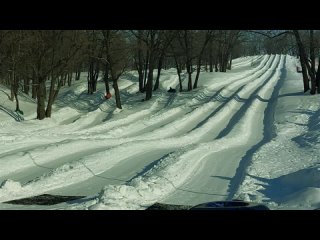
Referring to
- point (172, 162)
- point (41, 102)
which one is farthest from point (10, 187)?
point (41, 102)

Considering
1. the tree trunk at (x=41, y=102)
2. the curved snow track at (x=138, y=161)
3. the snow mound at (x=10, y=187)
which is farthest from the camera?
the tree trunk at (x=41, y=102)

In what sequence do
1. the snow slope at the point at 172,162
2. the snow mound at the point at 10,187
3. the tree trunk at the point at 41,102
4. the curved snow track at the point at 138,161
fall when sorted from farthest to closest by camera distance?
the tree trunk at the point at 41,102 → the curved snow track at the point at 138,161 → the snow mound at the point at 10,187 → the snow slope at the point at 172,162

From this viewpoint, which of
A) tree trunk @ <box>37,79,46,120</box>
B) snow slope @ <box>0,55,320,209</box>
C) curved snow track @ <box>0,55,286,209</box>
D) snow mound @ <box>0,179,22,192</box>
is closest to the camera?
snow slope @ <box>0,55,320,209</box>

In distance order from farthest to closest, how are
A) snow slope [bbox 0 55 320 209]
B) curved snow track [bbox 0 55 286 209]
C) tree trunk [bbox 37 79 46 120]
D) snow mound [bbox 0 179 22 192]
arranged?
tree trunk [bbox 37 79 46 120], curved snow track [bbox 0 55 286 209], snow mound [bbox 0 179 22 192], snow slope [bbox 0 55 320 209]

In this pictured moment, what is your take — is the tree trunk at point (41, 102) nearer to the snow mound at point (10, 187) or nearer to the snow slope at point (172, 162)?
the snow slope at point (172, 162)

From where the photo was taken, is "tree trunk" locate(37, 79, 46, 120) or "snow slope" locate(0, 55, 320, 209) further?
"tree trunk" locate(37, 79, 46, 120)

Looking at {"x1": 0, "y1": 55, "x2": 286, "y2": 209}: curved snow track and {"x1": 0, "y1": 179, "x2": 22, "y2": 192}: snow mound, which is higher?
{"x1": 0, "y1": 179, "x2": 22, "y2": 192}: snow mound

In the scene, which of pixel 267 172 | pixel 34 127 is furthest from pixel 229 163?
pixel 34 127

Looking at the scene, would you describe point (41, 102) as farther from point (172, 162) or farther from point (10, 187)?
point (10, 187)

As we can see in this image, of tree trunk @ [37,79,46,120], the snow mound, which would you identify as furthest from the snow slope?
tree trunk @ [37,79,46,120]

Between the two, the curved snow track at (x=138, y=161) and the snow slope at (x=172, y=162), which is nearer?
the snow slope at (x=172, y=162)

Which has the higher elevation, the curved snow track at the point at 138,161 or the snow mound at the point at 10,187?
the snow mound at the point at 10,187

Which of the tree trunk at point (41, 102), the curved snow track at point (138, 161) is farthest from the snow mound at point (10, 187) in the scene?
the tree trunk at point (41, 102)

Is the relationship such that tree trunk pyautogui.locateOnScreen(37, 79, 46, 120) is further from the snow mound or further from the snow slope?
the snow mound
